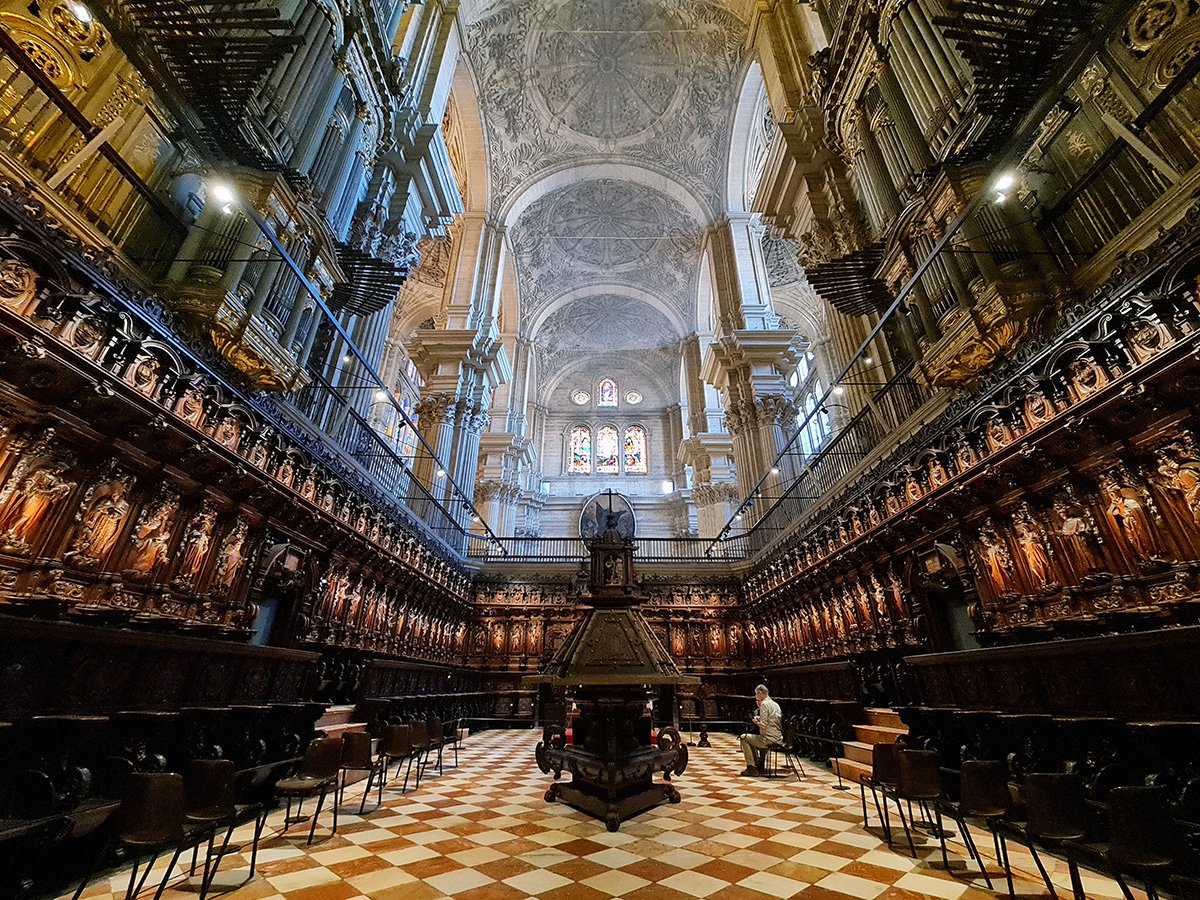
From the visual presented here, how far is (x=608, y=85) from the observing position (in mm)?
19406

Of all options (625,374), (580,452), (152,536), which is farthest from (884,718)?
(625,374)

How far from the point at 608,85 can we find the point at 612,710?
2236cm

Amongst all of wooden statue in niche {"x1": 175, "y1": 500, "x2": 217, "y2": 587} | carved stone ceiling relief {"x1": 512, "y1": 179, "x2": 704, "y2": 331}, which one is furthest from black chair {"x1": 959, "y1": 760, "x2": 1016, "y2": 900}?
carved stone ceiling relief {"x1": 512, "y1": 179, "x2": 704, "y2": 331}

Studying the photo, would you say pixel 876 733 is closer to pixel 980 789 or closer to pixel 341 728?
pixel 980 789

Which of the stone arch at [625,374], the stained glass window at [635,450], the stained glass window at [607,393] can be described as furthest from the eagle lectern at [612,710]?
the stained glass window at [607,393]

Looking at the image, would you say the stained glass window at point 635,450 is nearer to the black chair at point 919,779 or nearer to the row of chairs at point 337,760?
the row of chairs at point 337,760

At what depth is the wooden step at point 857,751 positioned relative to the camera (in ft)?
19.2

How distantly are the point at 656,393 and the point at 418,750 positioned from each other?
1113 inches

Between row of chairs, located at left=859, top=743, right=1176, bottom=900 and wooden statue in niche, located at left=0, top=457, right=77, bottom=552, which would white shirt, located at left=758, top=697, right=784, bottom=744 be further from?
wooden statue in niche, located at left=0, top=457, right=77, bottom=552

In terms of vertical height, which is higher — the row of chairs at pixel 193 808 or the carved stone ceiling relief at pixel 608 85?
the carved stone ceiling relief at pixel 608 85

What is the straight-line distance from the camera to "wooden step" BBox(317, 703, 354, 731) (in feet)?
Answer: 20.2

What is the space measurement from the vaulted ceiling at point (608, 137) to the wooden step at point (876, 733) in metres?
18.8

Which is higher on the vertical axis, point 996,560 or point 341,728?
point 996,560

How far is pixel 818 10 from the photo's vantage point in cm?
1080
